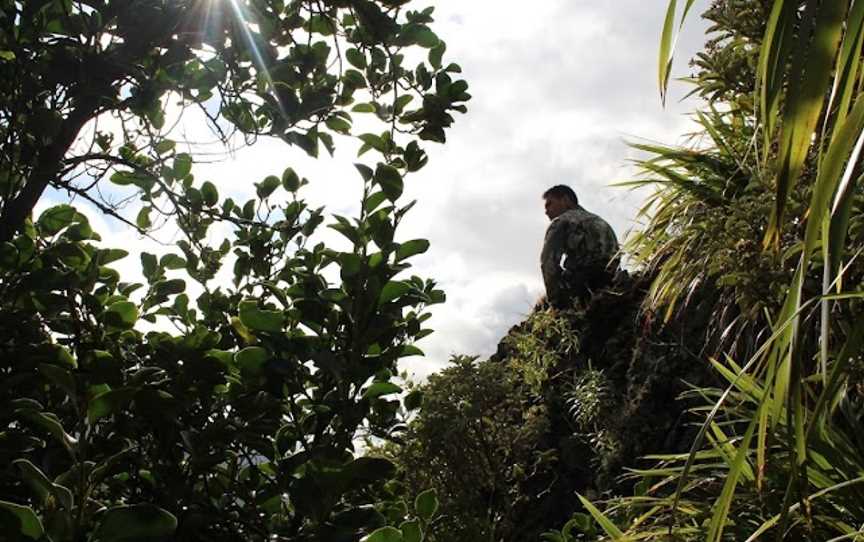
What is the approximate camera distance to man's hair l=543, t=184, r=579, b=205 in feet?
25.7

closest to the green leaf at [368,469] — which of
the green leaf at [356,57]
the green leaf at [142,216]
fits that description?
the green leaf at [356,57]

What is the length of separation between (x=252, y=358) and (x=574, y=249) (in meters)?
6.13

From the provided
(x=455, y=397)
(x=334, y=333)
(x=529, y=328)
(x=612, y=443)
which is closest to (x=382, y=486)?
(x=334, y=333)

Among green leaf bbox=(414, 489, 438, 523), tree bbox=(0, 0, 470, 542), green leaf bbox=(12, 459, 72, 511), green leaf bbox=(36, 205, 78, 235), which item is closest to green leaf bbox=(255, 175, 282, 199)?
tree bbox=(0, 0, 470, 542)

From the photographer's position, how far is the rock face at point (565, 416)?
5.18 meters

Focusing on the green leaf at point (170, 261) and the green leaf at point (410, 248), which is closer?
the green leaf at point (410, 248)

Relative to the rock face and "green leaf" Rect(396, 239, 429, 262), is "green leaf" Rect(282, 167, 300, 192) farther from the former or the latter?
the rock face

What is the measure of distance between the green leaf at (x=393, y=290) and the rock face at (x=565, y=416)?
398 centimetres

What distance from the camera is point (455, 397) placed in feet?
19.5

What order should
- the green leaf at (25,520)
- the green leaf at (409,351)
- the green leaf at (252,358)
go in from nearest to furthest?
1. the green leaf at (25,520)
2. the green leaf at (252,358)
3. the green leaf at (409,351)

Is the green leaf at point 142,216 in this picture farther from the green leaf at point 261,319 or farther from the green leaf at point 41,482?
the green leaf at point 41,482

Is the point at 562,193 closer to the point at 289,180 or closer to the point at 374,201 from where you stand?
the point at 289,180

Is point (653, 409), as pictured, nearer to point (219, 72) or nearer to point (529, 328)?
point (529, 328)

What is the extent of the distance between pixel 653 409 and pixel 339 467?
449 centimetres
